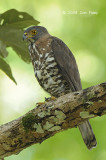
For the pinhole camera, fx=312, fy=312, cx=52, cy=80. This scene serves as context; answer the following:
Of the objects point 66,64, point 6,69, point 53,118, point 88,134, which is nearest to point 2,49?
point 6,69

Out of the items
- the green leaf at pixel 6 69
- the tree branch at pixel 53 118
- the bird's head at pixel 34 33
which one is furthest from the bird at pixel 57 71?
the green leaf at pixel 6 69

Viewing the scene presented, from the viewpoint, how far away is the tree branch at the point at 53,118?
3.17 meters

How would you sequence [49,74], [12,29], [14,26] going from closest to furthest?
[12,29]
[14,26]
[49,74]

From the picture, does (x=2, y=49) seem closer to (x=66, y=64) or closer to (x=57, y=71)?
(x=57, y=71)

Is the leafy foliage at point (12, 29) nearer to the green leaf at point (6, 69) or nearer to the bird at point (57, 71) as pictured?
the green leaf at point (6, 69)

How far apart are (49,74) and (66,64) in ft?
1.21

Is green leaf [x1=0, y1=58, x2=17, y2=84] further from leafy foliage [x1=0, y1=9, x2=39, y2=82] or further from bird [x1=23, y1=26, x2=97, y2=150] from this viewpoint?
bird [x1=23, y1=26, x2=97, y2=150]

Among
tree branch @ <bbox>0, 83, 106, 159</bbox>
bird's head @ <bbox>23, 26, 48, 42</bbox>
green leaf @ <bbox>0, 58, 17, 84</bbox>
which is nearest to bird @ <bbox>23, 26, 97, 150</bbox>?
bird's head @ <bbox>23, 26, 48, 42</bbox>

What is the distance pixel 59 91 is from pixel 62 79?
20cm

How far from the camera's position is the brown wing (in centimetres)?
472

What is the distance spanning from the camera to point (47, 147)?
6.93 m

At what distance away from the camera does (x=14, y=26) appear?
3.54m

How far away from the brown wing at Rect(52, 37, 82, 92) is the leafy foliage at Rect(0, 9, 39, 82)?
123cm

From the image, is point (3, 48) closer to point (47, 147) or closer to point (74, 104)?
point (74, 104)
